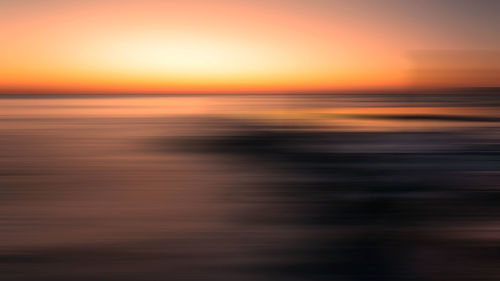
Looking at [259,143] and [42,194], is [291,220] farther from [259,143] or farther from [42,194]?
[259,143]

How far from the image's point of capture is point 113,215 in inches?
75.4

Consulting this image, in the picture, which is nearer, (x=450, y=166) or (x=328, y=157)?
(x=450, y=166)

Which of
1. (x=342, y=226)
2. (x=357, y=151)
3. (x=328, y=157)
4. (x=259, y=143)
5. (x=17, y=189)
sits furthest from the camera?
(x=259, y=143)

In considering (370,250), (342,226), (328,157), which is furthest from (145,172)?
(370,250)

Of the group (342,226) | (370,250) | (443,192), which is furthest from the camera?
(443,192)

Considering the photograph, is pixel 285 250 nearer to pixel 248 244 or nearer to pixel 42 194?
pixel 248 244

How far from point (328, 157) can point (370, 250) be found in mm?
1939

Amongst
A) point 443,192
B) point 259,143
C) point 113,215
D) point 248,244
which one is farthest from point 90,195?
point 259,143

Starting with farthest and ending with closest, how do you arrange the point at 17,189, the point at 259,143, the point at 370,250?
the point at 259,143 < the point at 17,189 < the point at 370,250

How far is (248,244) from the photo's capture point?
156 centimetres

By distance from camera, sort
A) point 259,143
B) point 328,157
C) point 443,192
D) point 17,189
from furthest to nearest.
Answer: point 259,143 < point 328,157 < point 17,189 < point 443,192

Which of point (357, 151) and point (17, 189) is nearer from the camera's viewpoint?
point (17, 189)

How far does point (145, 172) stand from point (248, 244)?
1.55 metres

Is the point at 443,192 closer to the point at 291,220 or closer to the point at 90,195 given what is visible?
the point at 291,220
